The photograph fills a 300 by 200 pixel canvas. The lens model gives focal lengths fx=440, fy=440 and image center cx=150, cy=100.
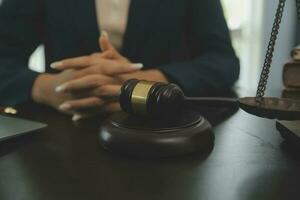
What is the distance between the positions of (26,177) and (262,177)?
0.79 ft

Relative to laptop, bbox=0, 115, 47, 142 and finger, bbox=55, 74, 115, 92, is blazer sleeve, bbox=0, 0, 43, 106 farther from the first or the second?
laptop, bbox=0, 115, 47, 142

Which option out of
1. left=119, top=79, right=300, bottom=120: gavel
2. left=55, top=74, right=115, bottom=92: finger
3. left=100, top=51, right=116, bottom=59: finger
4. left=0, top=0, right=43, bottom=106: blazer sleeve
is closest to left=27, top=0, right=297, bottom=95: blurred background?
left=0, top=0, right=43, bottom=106: blazer sleeve

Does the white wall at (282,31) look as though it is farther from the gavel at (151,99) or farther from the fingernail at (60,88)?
the gavel at (151,99)

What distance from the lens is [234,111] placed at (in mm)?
729

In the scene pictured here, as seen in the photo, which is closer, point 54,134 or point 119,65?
point 54,134

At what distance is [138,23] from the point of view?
1.07 m

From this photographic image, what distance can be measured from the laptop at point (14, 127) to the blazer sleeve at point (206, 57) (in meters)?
0.33

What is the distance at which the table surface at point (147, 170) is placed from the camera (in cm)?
41

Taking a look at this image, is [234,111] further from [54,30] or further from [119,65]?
[54,30]

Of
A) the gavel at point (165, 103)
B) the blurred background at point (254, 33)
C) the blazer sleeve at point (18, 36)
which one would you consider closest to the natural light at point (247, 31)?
the blurred background at point (254, 33)

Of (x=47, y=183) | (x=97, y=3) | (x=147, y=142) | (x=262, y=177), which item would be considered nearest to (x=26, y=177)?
(x=47, y=183)

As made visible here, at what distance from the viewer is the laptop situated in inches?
22.5

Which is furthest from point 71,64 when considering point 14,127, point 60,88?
point 14,127

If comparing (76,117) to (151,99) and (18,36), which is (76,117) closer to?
(151,99)
